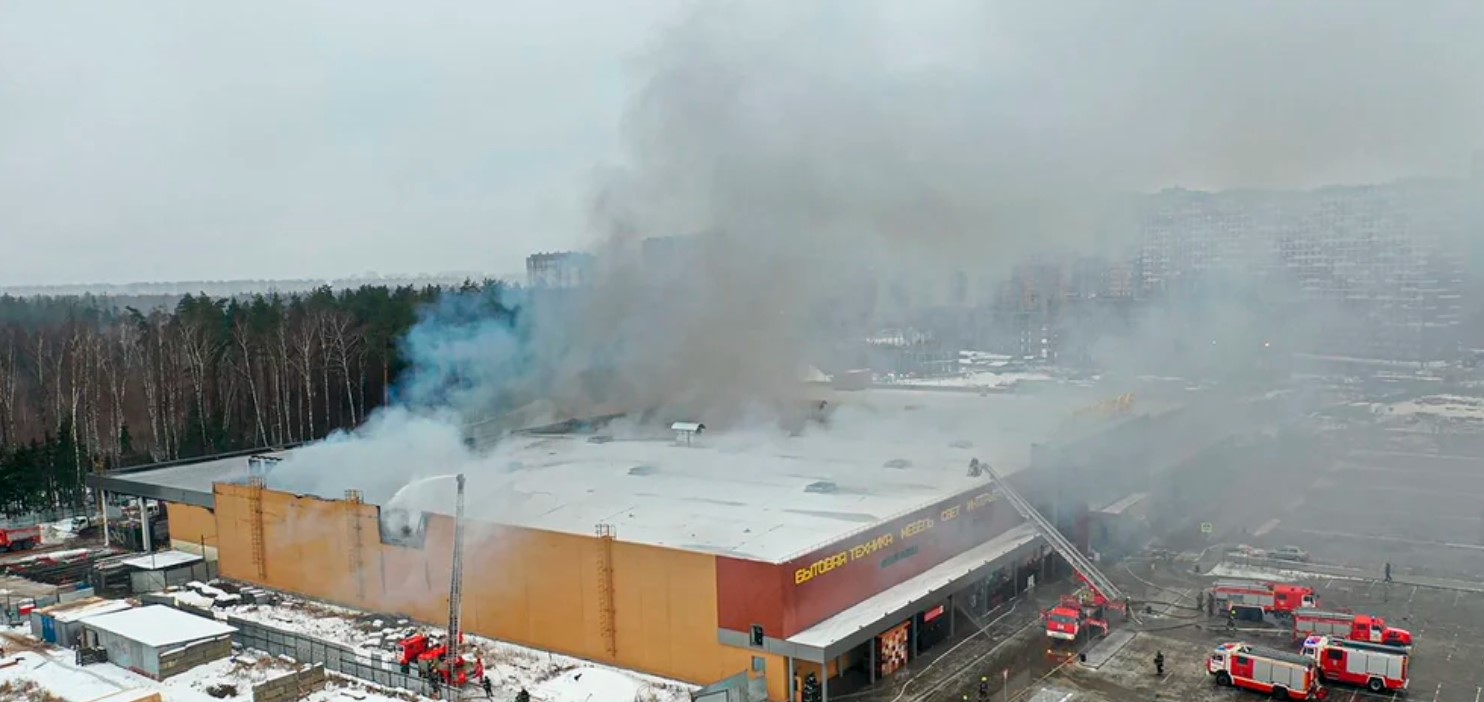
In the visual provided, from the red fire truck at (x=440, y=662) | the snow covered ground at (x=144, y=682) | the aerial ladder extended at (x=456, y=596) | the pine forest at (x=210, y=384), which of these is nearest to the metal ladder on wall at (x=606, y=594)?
the red fire truck at (x=440, y=662)

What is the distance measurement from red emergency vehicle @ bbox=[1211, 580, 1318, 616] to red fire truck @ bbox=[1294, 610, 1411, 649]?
1.54 feet

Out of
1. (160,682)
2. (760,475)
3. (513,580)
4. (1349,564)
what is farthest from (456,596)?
(1349,564)

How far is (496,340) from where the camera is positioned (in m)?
29.0

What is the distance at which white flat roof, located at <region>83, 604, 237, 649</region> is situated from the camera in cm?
1667

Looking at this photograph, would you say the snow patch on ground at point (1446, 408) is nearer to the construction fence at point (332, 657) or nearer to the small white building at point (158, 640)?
the construction fence at point (332, 657)

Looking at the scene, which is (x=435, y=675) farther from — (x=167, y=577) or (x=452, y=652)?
(x=167, y=577)

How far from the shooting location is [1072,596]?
1880 centimetres

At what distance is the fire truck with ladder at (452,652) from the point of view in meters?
15.6

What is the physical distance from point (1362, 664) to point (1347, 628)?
1.96m

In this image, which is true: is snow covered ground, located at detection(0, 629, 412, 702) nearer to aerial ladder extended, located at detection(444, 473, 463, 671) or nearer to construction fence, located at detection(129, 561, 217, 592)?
aerial ladder extended, located at detection(444, 473, 463, 671)

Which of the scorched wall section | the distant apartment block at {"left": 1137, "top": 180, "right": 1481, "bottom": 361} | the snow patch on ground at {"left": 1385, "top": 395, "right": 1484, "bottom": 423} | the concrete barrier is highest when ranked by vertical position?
the distant apartment block at {"left": 1137, "top": 180, "right": 1481, "bottom": 361}

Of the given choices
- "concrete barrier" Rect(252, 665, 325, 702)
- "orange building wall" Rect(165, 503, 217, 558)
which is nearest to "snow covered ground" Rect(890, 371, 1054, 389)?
"orange building wall" Rect(165, 503, 217, 558)

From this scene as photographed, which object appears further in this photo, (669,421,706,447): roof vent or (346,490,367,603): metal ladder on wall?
(669,421,706,447): roof vent

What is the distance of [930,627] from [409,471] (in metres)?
12.7
